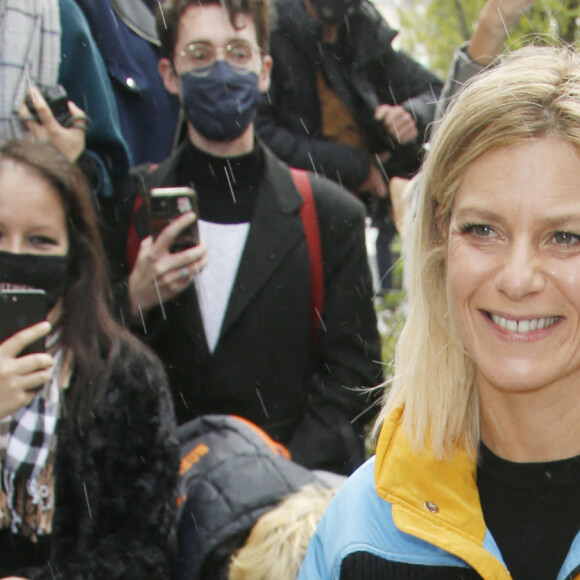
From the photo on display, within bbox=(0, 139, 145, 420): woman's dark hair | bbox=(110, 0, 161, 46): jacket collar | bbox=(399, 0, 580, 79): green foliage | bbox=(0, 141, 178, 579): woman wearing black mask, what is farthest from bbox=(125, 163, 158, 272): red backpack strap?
bbox=(399, 0, 580, 79): green foliage

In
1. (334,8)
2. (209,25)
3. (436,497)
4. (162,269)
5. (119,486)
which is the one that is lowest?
(119,486)

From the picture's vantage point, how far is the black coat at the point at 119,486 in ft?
8.47

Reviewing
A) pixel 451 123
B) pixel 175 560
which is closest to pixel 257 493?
pixel 175 560

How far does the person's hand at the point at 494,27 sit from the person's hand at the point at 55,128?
132 centimetres

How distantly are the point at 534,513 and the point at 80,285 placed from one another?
5.38ft

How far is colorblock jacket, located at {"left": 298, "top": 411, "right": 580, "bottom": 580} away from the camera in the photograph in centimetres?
172

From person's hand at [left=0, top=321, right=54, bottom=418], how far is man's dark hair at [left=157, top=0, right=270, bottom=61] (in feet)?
4.14

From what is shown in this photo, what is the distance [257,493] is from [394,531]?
0.70 meters

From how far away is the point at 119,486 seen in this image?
2.69 meters

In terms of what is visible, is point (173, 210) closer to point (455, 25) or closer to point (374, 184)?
point (374, 184)

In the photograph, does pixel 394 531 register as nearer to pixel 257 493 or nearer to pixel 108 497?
pixel 257 493

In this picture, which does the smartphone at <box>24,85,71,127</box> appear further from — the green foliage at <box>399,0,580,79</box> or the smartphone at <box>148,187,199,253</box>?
the green foliage at <box>399,0,580,79</box>

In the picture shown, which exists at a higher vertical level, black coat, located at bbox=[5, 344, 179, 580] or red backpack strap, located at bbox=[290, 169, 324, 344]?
red backpack strap, located at bbox=[290, 169, 324, 344]

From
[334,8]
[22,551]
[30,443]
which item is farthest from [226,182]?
[22,551]
